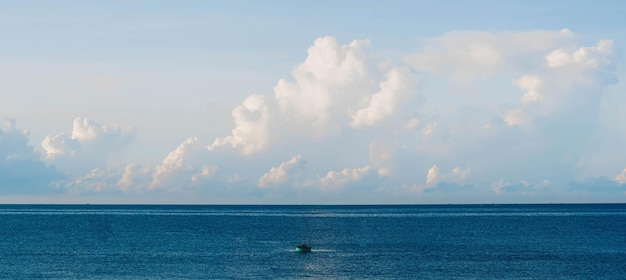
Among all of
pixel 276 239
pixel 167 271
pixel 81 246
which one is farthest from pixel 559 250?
pixel 81 246

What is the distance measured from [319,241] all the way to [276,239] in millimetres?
13410

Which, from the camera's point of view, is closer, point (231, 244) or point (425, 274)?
point (425, 274)

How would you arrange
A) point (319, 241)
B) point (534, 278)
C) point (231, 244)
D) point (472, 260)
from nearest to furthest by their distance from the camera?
1. point (534, 278)
2. point (472, 260)
3. point (231, 244)
4. point (319, 241)

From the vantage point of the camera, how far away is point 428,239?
638 ft

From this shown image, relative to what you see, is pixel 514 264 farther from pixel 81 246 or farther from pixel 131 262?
pixel 81 246

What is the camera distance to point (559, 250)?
16238 centimetres

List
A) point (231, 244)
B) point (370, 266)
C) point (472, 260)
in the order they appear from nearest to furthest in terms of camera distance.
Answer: point (370, 266)
point (472, 260)
point (231, 244)

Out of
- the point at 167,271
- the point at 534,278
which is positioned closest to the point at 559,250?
the point at 534,278

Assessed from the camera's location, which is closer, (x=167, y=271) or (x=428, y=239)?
(x=167, y=271)

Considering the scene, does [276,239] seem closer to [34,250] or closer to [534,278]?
[34,250]

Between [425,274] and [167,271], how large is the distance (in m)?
38.3

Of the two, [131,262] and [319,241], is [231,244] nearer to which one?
[319,241]

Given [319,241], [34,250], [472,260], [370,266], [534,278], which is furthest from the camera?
[319,241]

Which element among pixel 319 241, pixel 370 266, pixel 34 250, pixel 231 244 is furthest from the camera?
pixel 319 241
